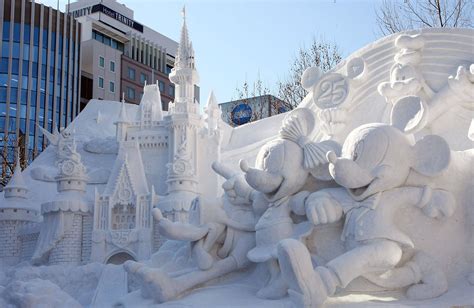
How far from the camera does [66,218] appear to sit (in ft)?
42.2

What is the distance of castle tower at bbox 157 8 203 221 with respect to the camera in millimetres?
12844

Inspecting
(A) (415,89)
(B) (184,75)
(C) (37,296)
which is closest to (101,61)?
(B) (184,75)

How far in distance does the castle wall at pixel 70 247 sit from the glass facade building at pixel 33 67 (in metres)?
20.1

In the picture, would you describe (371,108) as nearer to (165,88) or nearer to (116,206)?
(116,206)

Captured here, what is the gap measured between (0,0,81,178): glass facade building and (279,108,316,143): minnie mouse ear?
29.5 metres

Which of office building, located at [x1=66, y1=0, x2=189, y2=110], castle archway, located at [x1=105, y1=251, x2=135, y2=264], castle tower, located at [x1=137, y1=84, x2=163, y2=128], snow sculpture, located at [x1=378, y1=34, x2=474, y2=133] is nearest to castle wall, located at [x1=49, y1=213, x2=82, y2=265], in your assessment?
castle archway, located at [x1=105, y1=251, x2=135, y2=264]

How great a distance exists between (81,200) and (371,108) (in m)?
8.70

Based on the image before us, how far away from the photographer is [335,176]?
379cm

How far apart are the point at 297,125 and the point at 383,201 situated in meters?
0.78

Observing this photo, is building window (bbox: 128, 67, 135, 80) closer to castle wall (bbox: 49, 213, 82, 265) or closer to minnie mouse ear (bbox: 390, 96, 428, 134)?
castle wall (bbox: 49, 213, 82, 265)

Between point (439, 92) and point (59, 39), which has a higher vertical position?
point (59, 39)

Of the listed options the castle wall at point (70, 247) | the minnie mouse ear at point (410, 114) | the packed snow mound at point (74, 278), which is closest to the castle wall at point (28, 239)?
the castle wall at point (70, 247)

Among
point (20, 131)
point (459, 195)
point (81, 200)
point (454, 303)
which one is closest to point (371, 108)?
point (459, 195)

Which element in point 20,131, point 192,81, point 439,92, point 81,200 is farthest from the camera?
point 20,131
